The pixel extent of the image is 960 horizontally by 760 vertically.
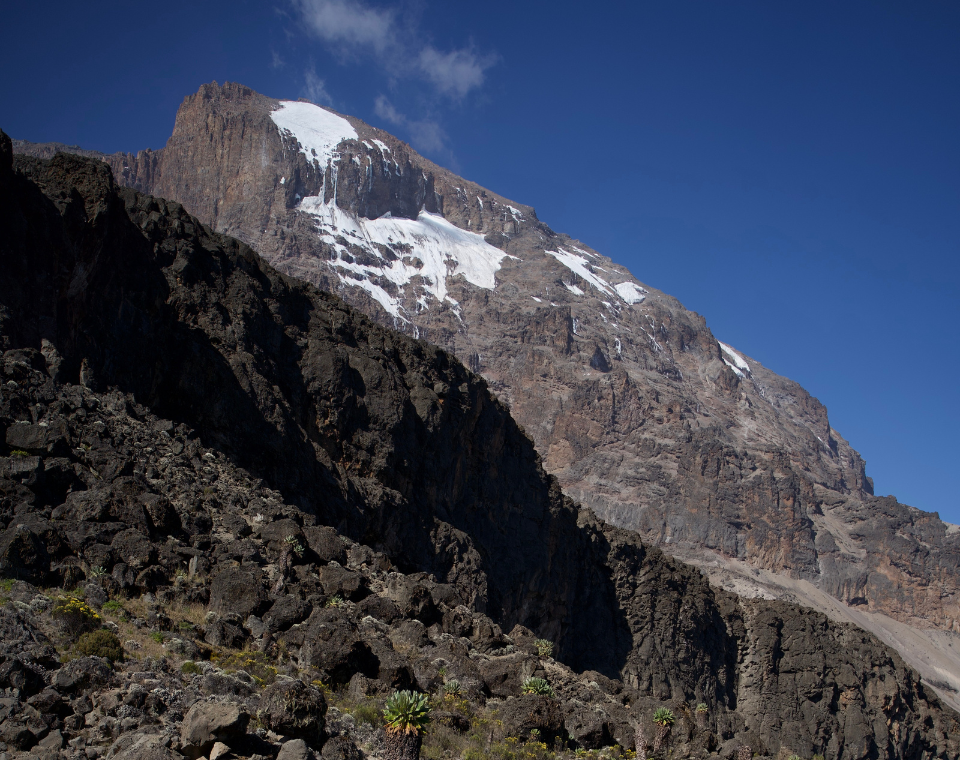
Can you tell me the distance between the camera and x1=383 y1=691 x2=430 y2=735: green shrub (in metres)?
13.2

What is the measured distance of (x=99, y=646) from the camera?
13.8 meters

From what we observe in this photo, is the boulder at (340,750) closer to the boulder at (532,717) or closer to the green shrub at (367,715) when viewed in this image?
the green shrub at (367,715)

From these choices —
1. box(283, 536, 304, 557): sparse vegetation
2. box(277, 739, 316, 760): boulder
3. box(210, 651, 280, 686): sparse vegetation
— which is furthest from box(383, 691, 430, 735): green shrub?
box(283, 536, 304, 557): sparse vegetation

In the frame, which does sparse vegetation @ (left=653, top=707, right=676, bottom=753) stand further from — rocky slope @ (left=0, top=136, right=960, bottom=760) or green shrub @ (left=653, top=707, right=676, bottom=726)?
rocky slope @ (left=0, top=136, right=960, bottom=760)

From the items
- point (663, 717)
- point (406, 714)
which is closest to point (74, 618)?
point (406, 714)

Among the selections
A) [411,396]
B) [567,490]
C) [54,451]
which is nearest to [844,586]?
[567,490]

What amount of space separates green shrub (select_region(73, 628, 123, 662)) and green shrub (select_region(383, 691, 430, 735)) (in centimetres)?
472

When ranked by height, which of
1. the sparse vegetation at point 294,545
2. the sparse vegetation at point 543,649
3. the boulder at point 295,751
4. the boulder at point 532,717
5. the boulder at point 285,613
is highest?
the sparse vegetation at point 294,545

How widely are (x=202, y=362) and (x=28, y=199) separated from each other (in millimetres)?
8558

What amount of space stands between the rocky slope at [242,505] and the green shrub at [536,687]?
1.32 ft

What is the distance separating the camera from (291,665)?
1764 cm

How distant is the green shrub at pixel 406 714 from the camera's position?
43.4 feet

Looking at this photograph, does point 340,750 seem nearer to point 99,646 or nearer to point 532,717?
point 99,646

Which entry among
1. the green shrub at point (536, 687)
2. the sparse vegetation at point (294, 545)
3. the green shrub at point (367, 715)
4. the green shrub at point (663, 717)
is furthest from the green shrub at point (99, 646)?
the green shrub at point (663, 717)
